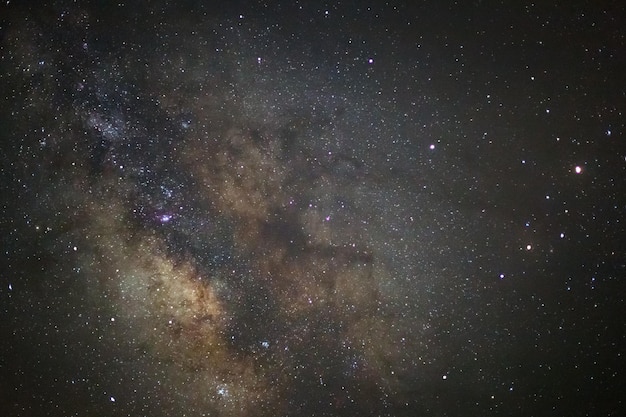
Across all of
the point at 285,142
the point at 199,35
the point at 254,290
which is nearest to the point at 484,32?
the point at 285,142

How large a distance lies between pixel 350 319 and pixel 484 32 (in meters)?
2.52

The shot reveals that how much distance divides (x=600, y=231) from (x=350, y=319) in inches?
87.8

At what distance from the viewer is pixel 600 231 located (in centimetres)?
327

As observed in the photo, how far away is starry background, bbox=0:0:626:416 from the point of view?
2.98 metres

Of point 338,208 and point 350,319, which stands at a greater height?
point 338,208

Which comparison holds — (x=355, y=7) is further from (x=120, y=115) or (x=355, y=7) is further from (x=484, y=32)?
(x=120, y=115)

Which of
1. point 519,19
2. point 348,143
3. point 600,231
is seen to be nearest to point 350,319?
point 348,143

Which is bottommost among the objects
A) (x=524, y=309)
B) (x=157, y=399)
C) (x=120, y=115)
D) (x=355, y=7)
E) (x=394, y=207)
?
(x=157, y=399)

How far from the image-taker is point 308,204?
315 cm

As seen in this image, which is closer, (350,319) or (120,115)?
(120,115)

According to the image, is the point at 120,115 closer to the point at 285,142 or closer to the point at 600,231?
the point at 285,142

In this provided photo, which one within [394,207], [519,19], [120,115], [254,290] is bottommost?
[254,290]

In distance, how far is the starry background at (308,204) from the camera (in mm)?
2984

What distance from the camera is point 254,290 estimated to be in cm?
324
